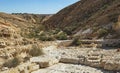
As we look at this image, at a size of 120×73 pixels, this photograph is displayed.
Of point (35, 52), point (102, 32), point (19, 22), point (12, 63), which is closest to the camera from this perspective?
point (12, 63)

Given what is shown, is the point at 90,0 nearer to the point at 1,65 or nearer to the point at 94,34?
the point at 94,34

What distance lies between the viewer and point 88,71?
512 inches

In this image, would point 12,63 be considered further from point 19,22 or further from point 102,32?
point 19,22

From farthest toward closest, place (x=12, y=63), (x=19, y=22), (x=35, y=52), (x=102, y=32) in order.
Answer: (x=19, y=22)
(x=102, y=32)
(x=35, y=52)
(x=12, y=63)

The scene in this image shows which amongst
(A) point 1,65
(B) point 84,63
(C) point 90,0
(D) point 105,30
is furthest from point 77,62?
(C) point 90,0

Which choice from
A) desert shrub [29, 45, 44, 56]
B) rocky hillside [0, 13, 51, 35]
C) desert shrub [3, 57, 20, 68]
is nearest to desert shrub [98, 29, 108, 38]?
rocky hillside [0, 13, 51, 35]

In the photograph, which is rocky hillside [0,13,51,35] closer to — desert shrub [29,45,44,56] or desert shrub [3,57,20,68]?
desert shrub [29,45,44,56]

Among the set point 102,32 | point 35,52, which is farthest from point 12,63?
point 102,32

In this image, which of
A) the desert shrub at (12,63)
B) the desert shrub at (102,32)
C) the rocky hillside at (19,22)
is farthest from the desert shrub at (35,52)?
the rocky hillside at (19,22)

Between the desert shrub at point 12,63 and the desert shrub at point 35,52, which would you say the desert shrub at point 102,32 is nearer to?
the desert shrub at point 35,52

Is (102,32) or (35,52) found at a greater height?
(102,32)

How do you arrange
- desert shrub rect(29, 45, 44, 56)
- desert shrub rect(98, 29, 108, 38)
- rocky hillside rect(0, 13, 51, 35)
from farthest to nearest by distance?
rocky hillside rect(0, 13, 51, 35), desert shrub rect(98, 29, 108, 38), desert shrub rect(29, 45, 44, 56)

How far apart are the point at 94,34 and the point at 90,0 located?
124ft

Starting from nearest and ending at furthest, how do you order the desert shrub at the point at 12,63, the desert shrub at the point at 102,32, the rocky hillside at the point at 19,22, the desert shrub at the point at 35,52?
the desert shrub at the point at 12,63, the desert shrub at the point at 35,52, the desert shrub at the point at 102,32, the rocky hillside at the point at 19,22
